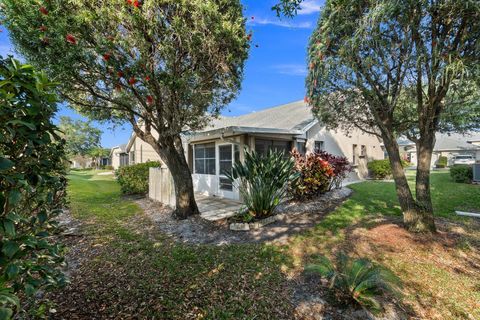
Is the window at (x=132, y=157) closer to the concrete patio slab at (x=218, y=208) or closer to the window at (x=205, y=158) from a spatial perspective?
the window at (x=205, y=158)

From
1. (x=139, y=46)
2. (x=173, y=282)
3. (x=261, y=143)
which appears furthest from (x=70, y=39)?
(x=261, y=143)

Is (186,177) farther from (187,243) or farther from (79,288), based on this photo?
(79,288)

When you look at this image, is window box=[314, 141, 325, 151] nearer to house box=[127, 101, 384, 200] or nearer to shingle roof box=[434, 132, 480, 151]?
house box=[127, 101, 384, 200]

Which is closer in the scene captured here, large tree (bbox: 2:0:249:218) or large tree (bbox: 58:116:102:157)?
large tree (bbox: 2:0:249:218)

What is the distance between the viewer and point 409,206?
5.46m

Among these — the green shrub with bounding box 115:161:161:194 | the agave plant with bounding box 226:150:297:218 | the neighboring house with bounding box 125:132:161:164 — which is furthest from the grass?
the neighboring house with bounding box 125:132:161:164

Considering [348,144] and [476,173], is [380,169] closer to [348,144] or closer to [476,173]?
[348,144]

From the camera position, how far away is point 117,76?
18.1 ft

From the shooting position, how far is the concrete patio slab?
25.5 ft

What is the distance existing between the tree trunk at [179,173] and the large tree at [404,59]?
4.31m

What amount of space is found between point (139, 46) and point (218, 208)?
5.91 meters

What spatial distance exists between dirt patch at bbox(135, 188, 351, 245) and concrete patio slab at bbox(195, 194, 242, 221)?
17.9 inches

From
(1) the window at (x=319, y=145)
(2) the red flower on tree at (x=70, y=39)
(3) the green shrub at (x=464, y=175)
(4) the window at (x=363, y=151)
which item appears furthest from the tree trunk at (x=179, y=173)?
(3) the green shrub at (x=464, y=175)

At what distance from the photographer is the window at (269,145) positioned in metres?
10.6
